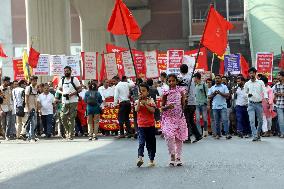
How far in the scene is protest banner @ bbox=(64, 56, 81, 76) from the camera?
22125mm

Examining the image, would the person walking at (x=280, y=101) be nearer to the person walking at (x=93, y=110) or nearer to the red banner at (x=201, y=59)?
the person walking at (x=93, y=110)

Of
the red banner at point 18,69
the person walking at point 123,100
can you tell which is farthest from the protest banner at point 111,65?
the person walking at point 123,100

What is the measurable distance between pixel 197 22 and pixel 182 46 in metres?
2.59

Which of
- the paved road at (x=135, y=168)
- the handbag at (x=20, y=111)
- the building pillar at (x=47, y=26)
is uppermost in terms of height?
the building pillar at (x=47, y=26)

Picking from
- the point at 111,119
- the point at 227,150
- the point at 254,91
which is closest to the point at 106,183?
the point at 227,150

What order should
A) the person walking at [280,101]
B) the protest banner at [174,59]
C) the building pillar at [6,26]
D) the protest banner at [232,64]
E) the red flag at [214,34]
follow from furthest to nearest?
the building pillar at [6,26] → the protest banner at [232,64] → the protest banner at [174,59] → the person walking at [280,101] → the red flag at [214,34]

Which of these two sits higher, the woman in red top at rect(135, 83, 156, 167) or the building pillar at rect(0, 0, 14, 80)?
the building pillar at rect(0, 0, 14, 80)

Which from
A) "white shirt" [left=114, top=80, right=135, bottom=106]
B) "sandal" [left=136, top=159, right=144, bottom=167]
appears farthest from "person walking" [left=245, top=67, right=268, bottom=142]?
"sandal" [left=136, top=159, right=144, bottom=167]

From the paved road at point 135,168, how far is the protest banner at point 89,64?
756cm

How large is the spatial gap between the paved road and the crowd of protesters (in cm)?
145

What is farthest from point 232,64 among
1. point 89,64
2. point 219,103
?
point 219,103

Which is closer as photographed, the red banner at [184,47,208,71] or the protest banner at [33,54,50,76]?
the protest banner at [33,54,50,76]

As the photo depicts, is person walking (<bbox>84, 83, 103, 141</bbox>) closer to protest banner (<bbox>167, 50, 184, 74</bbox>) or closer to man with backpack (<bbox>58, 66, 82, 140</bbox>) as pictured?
man with backpack (<bbox>58, 66, 82, 140</bbox>)

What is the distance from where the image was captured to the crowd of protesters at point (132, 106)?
613 inches
